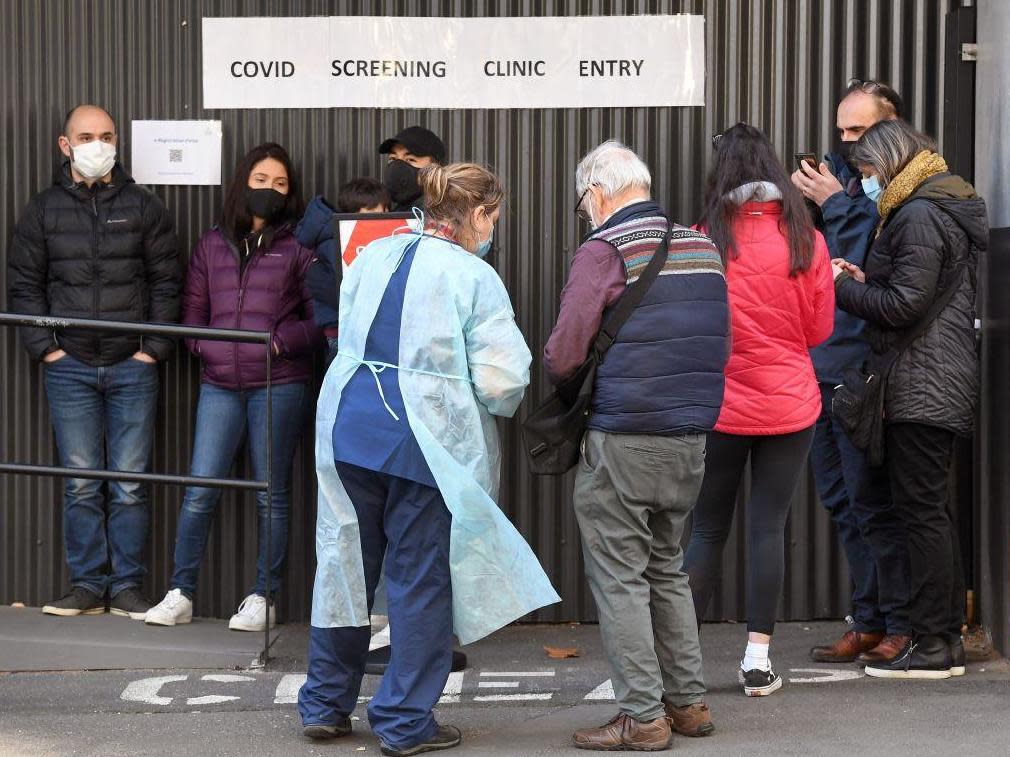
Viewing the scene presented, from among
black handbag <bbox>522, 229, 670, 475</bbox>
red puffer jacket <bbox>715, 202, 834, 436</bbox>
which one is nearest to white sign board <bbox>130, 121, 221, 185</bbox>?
black handbag <bbox>522, 229, 670, 475</bbox>

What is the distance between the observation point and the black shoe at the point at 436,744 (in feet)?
14.9

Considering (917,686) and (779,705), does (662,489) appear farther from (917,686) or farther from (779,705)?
(917,686)

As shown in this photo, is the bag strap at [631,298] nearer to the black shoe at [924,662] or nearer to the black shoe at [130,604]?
the black shoe at [924,662]

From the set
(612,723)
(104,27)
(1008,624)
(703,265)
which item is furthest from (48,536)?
(1008,624)

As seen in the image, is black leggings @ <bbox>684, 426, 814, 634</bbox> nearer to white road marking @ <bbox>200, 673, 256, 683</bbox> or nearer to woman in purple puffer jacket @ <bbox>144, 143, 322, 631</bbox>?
white road marking @ <bbox>200, 673, 256, 683</bbox>

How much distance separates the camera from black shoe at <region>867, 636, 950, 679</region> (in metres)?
5.35

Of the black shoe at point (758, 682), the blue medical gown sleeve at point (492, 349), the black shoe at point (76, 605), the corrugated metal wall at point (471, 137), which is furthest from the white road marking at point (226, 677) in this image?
the black shoe at point (758, 682)

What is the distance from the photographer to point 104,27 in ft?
21.3

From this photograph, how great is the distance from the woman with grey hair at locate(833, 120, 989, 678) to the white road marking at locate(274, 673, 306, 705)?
2160 millimetres

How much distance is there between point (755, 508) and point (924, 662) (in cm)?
92

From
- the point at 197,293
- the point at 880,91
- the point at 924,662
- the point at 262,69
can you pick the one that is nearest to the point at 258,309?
the point at 197,293

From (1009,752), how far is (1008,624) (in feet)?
4.04

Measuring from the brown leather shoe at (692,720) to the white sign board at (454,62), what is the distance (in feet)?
9.23

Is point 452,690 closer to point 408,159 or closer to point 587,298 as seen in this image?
point 587,298
